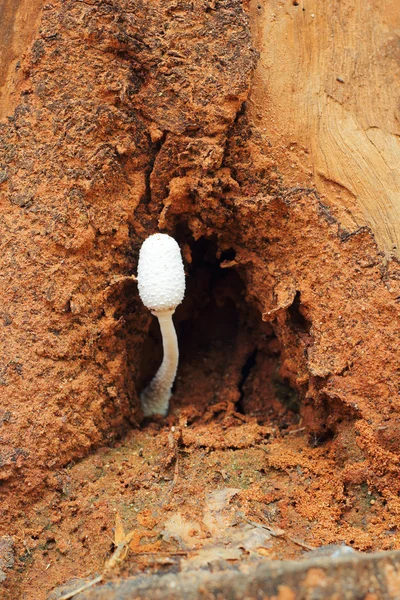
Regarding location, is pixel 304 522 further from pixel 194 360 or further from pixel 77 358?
pixel 194 360

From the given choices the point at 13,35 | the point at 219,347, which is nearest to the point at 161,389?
the point at 219,347

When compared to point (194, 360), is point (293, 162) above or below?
above

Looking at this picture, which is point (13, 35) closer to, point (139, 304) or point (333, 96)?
point (139, 304)

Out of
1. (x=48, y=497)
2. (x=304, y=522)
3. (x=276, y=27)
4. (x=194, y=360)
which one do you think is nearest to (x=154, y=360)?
(x=194, y=360)

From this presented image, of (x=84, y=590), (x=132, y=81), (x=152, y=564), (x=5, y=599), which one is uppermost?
(x=132, y=81)

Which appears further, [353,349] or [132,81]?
[132,81]

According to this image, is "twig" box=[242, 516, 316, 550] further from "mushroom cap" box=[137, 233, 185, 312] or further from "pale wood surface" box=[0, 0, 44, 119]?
"pale wood surface" box=[0, 0, 44, 119]

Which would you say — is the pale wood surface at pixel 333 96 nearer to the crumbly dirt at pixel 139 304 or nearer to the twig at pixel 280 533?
the crumbly dirt at pixel 139 304
